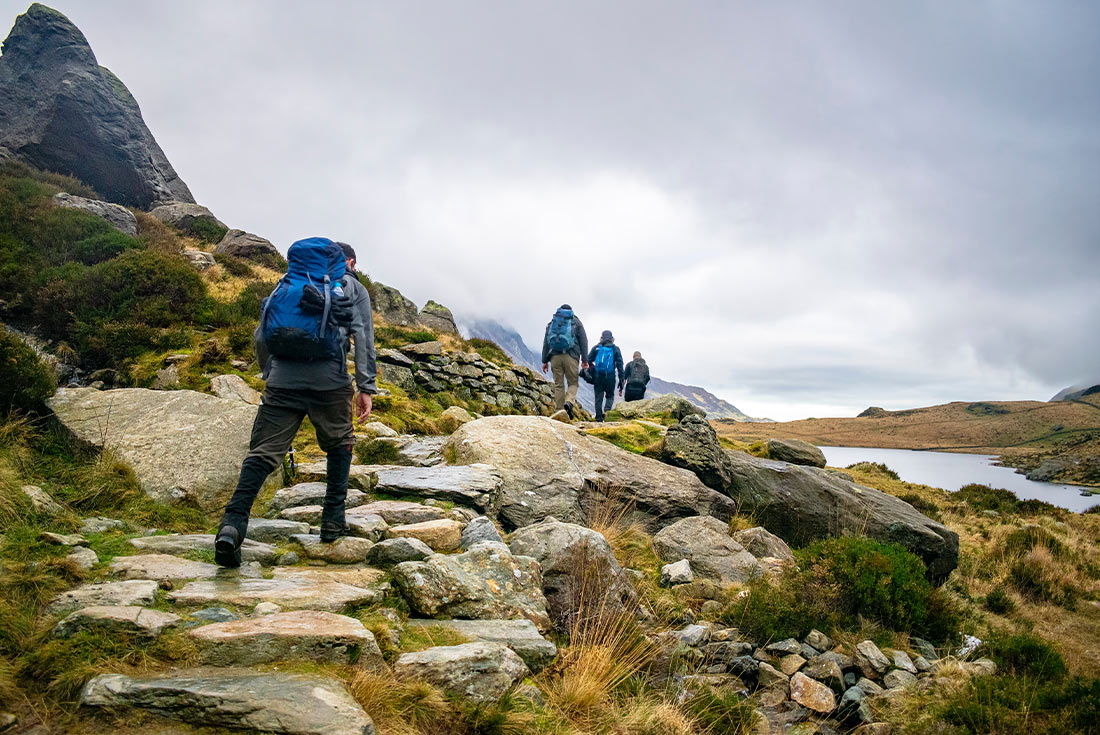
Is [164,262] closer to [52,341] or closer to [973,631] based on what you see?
[52,341]

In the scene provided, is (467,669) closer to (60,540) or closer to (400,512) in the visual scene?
(400,512)

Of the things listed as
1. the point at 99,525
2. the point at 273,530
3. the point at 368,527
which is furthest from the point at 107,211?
the point at 368,527

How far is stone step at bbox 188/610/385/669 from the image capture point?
283 centimetres

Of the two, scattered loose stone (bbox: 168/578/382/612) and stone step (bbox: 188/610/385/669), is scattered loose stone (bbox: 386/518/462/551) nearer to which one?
scattered loose stone (bbox: 168/578/382/612)

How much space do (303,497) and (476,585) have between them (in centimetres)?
292

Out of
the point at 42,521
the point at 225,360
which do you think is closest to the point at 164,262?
the point at 225,360

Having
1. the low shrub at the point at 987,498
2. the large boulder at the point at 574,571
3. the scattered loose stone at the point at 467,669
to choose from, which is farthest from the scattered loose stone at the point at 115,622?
the low shrub at the point at 987,498

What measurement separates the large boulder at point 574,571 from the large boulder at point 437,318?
85.3 ft

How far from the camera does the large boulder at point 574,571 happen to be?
504 cm

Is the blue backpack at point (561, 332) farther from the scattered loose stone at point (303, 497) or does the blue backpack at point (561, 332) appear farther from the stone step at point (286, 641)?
the stone step at point (286, 641)

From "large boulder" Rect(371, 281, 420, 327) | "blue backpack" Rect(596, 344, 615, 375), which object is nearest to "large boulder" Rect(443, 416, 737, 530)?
"blue backpack" Rect(596, 344, 615, 375)

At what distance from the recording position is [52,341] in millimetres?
12336

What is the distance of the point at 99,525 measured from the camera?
475 centimetres

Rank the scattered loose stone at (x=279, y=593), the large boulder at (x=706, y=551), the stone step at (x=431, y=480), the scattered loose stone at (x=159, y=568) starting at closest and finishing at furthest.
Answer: the scattered loose stone at (x=279, y=593)
the scattered loose stone at (x=159, y=568)
the stone step at (x=431, y=480)
the large boulder at (x=706, y=551)
